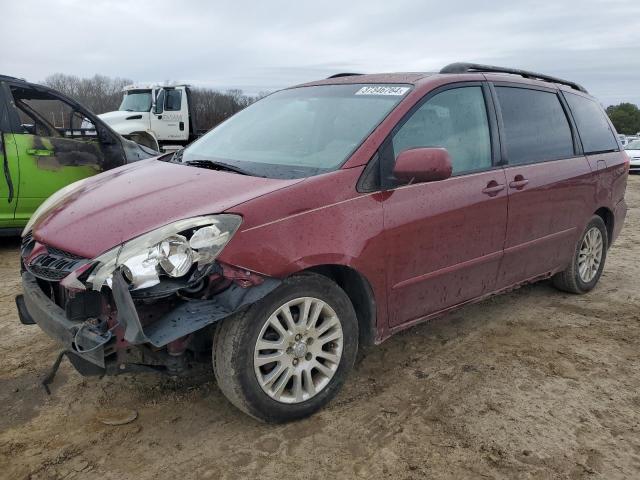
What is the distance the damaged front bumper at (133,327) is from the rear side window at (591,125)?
10.9 feet

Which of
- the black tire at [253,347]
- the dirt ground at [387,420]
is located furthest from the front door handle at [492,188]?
the black tire at [253,347]

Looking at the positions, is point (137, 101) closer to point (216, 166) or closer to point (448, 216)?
point (216, 166)

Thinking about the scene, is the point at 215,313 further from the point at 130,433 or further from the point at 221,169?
the point at 221,169

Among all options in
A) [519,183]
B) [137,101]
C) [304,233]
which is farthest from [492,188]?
[137,101]

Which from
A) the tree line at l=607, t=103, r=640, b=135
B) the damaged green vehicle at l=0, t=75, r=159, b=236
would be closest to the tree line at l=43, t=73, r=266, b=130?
the damaged green vehicle at l=0, t=75, r=159, b=236

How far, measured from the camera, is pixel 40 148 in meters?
5.88

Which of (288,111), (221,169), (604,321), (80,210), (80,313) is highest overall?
(288,111)

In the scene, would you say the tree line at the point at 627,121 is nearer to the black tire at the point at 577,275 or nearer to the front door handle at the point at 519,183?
the black tire at the point at 577,275

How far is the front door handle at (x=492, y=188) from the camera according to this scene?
3.46 m

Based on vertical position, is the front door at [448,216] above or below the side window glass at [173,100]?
below

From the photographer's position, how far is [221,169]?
3.12 m

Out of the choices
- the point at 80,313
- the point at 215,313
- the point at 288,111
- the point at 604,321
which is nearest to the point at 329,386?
the point at 215,313

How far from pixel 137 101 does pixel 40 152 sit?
33.8 feet

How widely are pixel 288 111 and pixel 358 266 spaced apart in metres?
1.39
